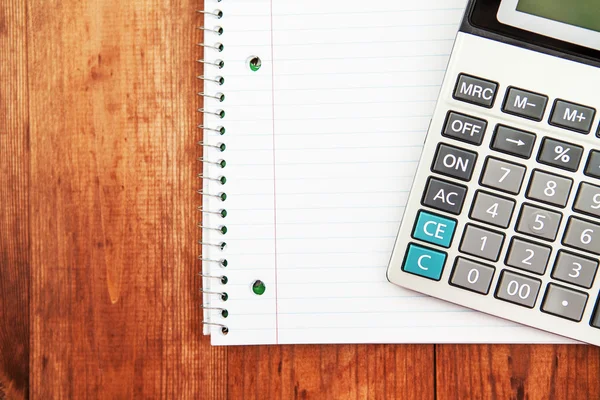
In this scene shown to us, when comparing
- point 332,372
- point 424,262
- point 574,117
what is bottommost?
point 332,372

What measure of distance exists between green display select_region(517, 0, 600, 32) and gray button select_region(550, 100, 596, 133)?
5 centimetres

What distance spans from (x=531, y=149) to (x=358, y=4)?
16cm

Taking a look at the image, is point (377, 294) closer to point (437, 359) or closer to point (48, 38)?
point (437, 359)

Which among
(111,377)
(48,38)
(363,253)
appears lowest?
(111,377)

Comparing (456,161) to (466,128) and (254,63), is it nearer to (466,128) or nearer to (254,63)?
(466,128)

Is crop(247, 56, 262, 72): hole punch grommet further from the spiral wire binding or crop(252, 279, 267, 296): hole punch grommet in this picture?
crop(252, 279, 267, 296): hole punch grommet

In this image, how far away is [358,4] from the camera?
1.23 feet

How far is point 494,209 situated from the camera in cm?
33

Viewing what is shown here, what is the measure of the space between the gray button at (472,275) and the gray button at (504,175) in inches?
2.1

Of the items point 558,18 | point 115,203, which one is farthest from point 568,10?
point 115,203

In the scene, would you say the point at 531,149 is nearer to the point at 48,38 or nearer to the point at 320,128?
the point at 320,128

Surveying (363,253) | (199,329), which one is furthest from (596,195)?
(199,329)

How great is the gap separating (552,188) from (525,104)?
0.06 metres

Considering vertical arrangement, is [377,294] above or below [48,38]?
below
